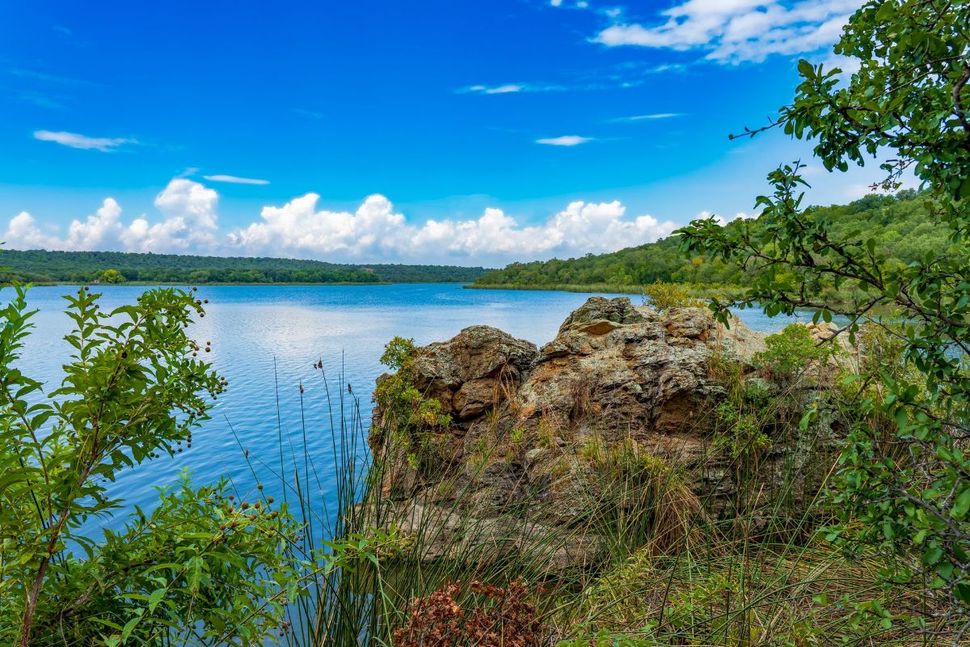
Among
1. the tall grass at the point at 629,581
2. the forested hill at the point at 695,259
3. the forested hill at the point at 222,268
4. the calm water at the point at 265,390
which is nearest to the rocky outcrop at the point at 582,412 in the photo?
the tall grass at the point at 629,581

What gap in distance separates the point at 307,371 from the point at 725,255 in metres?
18.4

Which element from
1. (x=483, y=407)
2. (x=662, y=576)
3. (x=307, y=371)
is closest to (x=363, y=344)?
(x=307, y=371)

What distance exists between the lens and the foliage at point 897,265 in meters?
1.71

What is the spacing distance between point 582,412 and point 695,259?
416cm

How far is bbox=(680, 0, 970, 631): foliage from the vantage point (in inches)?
67.3

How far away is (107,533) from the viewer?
68.4 inches

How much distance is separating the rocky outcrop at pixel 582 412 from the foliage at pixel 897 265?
82.6 inches

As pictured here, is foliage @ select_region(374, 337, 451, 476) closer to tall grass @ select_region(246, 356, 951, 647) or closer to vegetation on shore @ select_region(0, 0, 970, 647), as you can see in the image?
tall grass @ select_region(246, 356, 951, 647)

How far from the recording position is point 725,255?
1.95 metres

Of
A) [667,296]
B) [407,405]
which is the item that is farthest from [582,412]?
[667,296]

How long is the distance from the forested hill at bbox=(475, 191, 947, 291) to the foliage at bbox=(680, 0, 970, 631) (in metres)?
0.10

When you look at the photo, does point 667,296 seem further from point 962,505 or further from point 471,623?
point 471,623

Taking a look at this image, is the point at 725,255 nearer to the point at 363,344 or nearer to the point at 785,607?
the point at 785,607

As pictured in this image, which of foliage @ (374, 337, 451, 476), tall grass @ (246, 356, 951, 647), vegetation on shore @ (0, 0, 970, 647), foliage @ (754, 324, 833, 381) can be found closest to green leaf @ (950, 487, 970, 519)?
vegetation on shore @ (0, 0, 970, 647)
